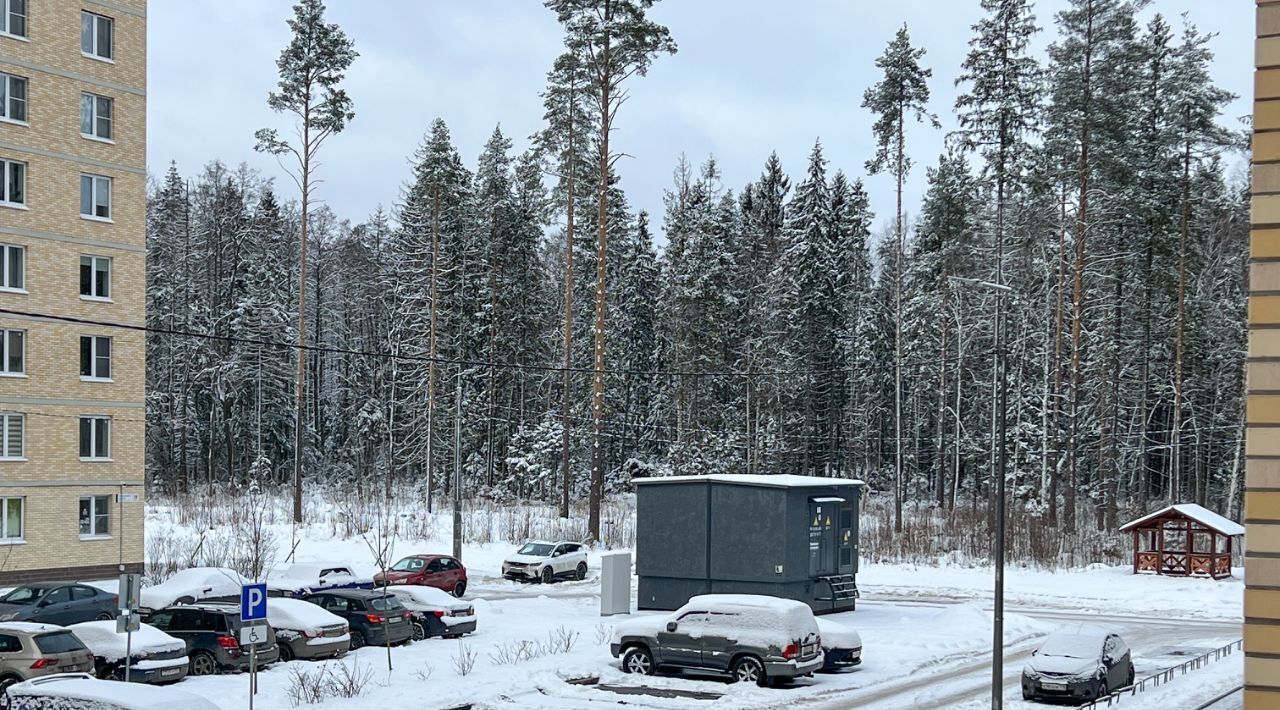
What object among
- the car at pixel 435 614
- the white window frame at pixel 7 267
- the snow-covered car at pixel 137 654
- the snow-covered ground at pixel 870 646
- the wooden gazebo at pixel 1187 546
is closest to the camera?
the snow-covered ground at pixel 870 646

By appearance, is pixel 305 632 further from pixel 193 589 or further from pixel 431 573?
pixel 431 573

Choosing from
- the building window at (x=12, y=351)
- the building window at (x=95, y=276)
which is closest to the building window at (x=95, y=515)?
the building window at (x=12, y=351)

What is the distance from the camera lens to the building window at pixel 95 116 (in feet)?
138

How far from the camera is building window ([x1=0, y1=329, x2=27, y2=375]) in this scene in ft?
131

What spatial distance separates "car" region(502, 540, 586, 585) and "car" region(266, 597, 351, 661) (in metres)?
16.2

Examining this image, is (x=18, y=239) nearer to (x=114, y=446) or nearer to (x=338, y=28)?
(x=114, y=446)

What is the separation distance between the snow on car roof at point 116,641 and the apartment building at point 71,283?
1774 centimetres

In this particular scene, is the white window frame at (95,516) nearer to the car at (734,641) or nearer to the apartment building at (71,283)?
the apartment building at (71,283)

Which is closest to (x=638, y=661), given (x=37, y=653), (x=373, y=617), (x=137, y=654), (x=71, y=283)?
(x=373, y=617)

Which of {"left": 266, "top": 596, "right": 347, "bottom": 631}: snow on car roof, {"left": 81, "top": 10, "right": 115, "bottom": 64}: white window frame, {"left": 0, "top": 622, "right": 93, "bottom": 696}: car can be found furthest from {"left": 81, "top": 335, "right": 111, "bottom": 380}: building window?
{"left": 0, "top": 622, "right": 93, "bottom": 696}: car

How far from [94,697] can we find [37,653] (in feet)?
24.5

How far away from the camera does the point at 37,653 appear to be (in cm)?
2216

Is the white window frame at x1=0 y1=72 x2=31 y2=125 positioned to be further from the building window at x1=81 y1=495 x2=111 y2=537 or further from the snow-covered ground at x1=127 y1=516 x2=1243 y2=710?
the snow-covered ground at x1=127 y1=516 x2=1243 y2=710

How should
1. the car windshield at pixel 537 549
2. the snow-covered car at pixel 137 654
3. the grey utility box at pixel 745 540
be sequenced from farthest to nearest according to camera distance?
the car windshield at pixel 537 549, the grey utility box at pixel 745 540, the snow-covered car at pixel 137 654
